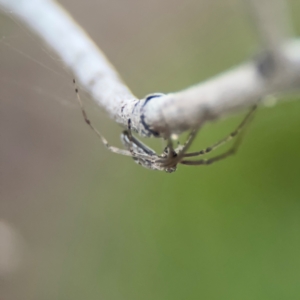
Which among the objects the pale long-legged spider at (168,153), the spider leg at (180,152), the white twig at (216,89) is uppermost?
the pale long-legged spider at (168,153)

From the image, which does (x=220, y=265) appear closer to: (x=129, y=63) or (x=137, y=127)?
(x=129, y=63)

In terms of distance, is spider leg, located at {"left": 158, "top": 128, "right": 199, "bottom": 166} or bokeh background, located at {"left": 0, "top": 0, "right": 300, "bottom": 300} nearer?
spider leg, located at {"left": 158, "top": 128, "right": 199, "bottom": 166}

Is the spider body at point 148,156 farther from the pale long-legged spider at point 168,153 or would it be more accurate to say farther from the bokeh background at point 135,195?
the bokeh background at point 135,195

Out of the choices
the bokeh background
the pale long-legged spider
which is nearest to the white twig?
the pale long-legged spider

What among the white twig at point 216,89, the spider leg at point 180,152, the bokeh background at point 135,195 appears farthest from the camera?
the bokeh background at point 135,195

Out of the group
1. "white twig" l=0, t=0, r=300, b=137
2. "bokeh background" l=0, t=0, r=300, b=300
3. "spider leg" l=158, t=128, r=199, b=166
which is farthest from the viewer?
"bokeh background" l=0, t=0, r=300, b=300

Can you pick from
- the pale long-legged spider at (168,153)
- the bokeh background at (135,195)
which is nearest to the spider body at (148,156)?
the pale long-legged spider at (168,153)

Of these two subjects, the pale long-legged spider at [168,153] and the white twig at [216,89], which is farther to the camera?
the pale long-legged spider at [168,153]

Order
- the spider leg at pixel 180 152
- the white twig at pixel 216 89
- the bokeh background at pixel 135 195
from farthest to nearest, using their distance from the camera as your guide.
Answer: the bokeh background at pixel 135 195 < the spider leg at pixel 180 152 < the white twig at pixel 216 89

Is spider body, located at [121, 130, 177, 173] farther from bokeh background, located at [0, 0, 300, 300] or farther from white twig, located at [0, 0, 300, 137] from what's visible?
bokeh background, located at [0, 0, 300, 300]
